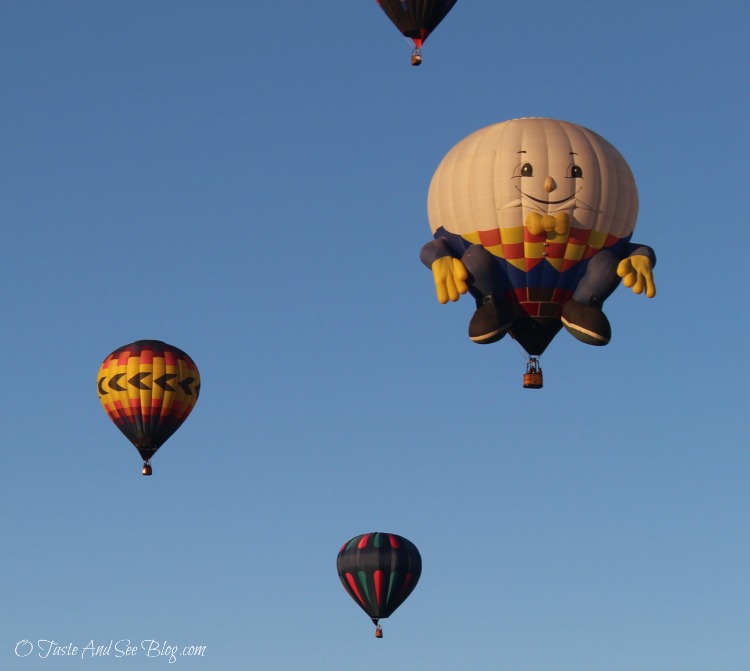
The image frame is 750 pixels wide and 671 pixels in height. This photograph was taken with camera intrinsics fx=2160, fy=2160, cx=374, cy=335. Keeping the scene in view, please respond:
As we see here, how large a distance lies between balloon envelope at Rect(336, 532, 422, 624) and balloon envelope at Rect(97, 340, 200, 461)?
628 cm

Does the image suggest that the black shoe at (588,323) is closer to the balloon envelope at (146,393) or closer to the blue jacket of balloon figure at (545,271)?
the blue jacket of balloon figure at (545,271)

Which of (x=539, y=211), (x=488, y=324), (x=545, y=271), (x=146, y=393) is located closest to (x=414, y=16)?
(x=539, y=211)

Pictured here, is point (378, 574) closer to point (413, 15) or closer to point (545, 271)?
point (545, 271)

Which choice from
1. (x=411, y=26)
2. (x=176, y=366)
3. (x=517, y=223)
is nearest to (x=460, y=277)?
(x=517, y=223)

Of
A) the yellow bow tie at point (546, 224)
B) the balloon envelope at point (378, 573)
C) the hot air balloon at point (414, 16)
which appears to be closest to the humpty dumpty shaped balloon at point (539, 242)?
the yellow bow tie at point (546, 224)

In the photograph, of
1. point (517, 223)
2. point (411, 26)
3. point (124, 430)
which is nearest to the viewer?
point (517, 223)

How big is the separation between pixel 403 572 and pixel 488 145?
1665 centimetres

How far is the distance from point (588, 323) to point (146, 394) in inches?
626

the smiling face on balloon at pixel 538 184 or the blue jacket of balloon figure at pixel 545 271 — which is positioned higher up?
the smiling face on balloon at pixel 538 184

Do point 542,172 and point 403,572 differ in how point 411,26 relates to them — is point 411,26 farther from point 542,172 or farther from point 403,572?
point 403,572

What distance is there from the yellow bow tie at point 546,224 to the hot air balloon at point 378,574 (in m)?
16.3

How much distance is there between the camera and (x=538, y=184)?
153 ft

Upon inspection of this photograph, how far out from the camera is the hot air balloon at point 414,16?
51.2 m

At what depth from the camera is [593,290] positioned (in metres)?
46.7
